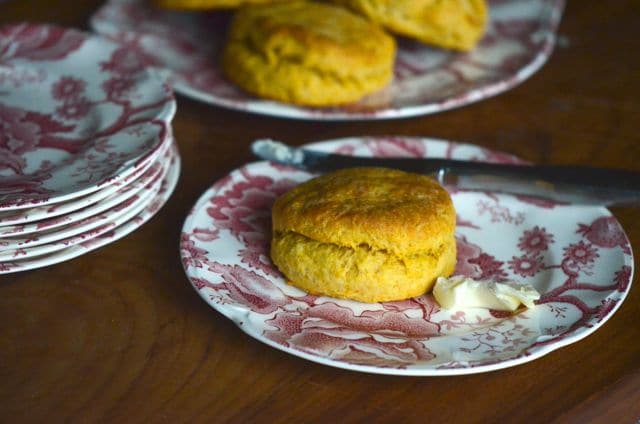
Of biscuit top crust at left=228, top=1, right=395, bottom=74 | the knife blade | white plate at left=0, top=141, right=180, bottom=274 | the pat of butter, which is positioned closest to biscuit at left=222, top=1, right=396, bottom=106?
biscuit top crust at left=228, top=1, right=395, bottom=74

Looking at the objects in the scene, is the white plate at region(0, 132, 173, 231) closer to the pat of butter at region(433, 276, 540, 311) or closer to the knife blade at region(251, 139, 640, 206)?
the knife blade at region(251, 139, 640, 206)

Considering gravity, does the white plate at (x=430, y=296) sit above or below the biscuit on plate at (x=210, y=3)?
below

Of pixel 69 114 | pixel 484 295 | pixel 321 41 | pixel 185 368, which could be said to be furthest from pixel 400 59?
pixel 185 368

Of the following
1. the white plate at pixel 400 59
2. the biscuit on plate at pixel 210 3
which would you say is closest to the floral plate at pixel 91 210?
the white plate at pixel 400 59

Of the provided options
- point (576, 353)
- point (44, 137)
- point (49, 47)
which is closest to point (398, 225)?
point (576, 353)

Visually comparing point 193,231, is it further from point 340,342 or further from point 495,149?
point 495,149

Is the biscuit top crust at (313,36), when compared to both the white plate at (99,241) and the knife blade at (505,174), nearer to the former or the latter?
the knife blade at (505,174)

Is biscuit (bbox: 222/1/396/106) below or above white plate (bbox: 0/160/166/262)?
above
